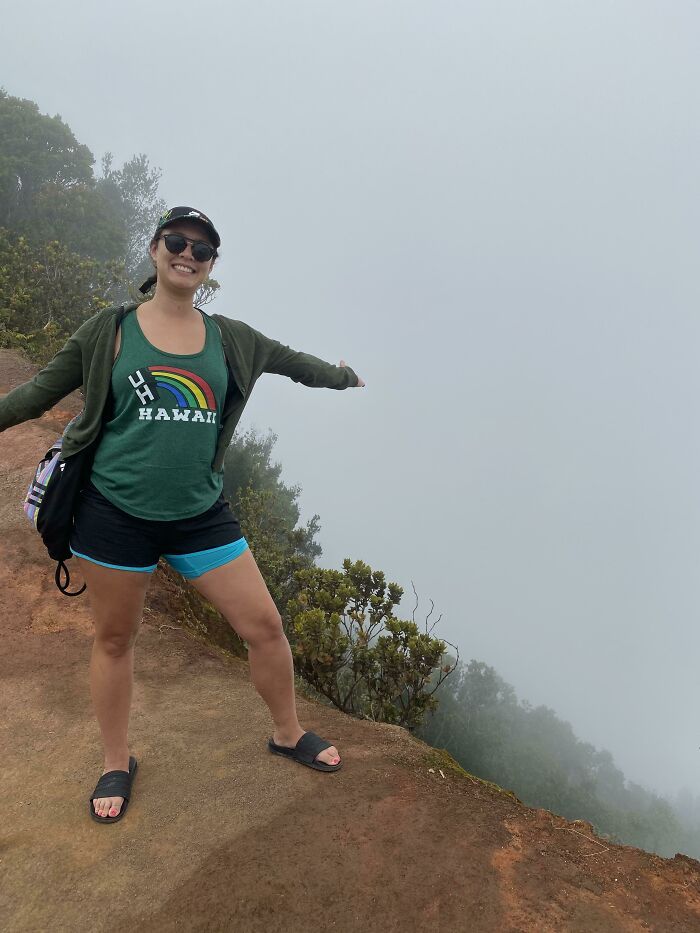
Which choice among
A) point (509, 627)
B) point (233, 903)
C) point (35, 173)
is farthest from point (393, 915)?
point (509, 627)

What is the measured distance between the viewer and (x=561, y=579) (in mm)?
152500

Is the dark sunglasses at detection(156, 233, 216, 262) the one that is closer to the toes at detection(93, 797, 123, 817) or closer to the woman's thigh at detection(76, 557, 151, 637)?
the woman's thigh at detection(76, 557, 151, 637)

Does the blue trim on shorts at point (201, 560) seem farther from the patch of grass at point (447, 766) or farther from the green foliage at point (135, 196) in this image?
the green foliage at point (135, 196)

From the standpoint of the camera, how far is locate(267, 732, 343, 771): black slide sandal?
112 inches

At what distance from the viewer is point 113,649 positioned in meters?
2.39

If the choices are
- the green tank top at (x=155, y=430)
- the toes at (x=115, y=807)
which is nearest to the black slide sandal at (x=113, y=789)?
the toes at (x=115, y=807)

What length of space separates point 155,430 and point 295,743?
1.82 m

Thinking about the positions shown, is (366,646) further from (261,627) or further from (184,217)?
(184,217)

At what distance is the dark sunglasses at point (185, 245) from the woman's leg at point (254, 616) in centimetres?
122

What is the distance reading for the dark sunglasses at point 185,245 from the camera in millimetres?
2143

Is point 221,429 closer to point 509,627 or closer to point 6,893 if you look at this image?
point 6,893

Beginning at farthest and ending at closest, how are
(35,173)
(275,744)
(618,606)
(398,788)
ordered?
→ (618,606), (35,173), (275,744), (398,788)

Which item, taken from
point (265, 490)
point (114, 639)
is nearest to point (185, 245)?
point (114, 639)

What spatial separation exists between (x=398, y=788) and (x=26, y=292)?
15.9 meters
